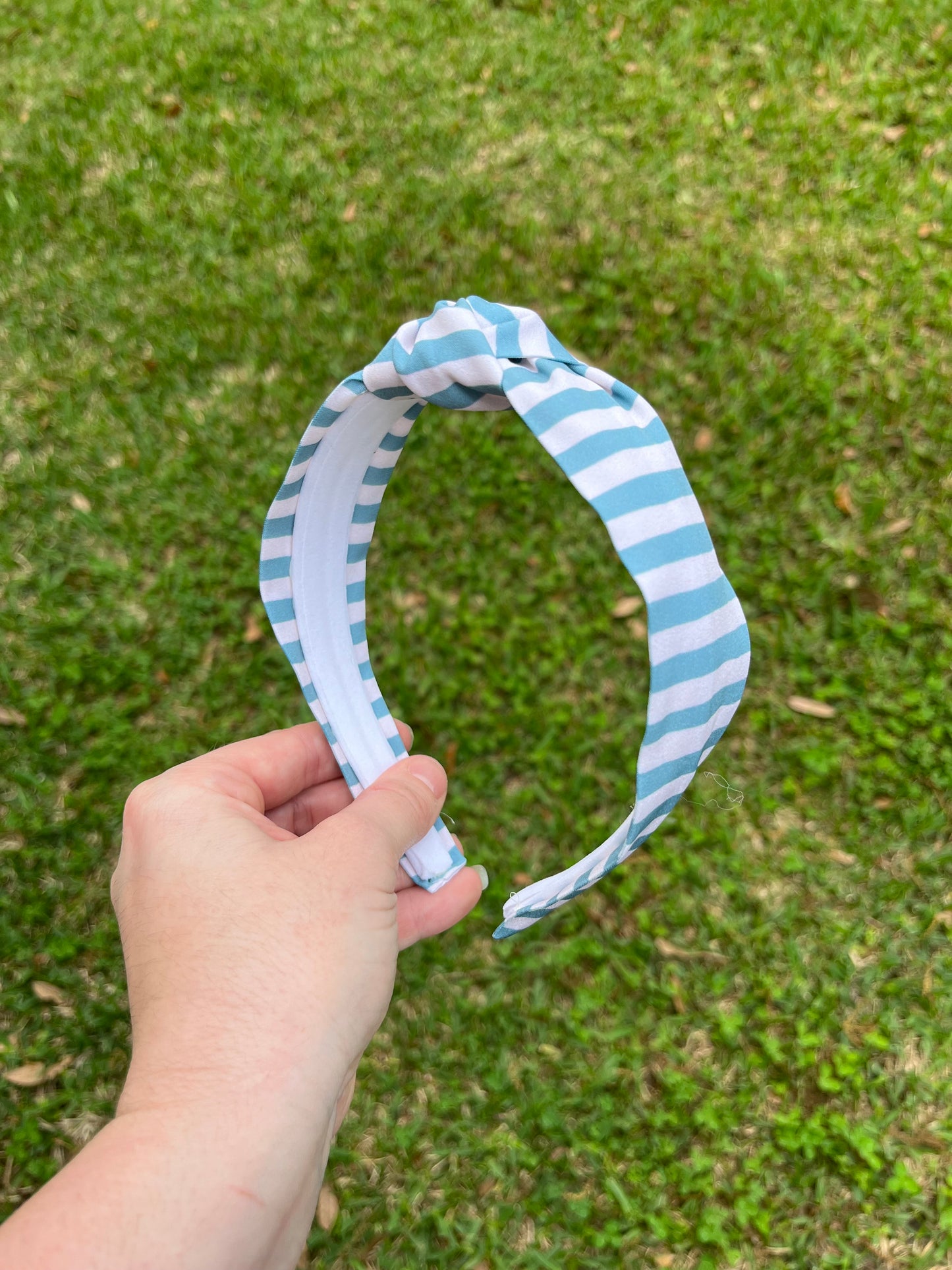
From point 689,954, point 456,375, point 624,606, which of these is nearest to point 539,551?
point 624,606

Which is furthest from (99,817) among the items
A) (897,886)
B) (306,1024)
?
(897,886)

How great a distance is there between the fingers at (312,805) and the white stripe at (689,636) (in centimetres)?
129

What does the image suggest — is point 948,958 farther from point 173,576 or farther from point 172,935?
point 173,576

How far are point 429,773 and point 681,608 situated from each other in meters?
0.93

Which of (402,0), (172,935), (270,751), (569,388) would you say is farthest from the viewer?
(402,0)

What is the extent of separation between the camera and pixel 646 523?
1.21 meters

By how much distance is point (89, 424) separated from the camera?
3367 millimetres

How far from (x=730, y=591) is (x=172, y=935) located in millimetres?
1184

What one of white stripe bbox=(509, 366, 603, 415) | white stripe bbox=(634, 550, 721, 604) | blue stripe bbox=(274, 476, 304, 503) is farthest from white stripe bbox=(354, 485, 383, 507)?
white stripe bbox=(634, 550, 721, 604)

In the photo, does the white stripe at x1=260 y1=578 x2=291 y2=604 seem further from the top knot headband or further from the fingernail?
the fingernail

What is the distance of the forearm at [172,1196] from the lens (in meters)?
1.18

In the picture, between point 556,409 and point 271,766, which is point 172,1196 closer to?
point 271,766

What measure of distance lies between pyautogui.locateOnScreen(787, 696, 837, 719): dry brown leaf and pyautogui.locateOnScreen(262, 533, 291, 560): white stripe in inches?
77.1

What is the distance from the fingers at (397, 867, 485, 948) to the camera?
2104mm
